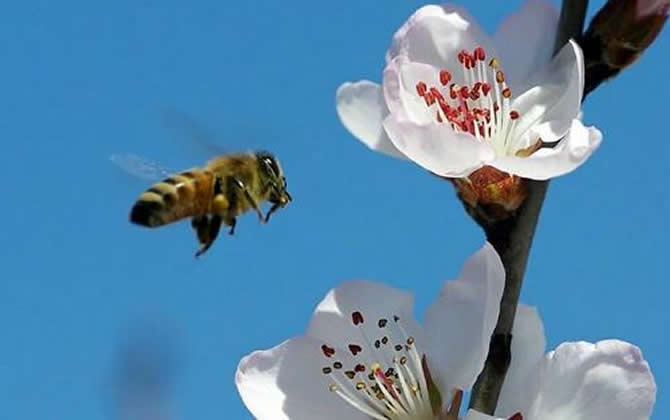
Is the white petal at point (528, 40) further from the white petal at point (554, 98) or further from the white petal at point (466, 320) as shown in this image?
the white petal at point (466, 320)

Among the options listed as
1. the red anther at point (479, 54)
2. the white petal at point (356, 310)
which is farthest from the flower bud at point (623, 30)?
the white petal at point (356, 310)

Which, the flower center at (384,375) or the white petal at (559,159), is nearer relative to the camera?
the white petal at (559,159)

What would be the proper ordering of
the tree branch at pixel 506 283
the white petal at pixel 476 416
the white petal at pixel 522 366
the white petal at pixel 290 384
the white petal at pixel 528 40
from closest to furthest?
the white petal at pixel 476 416 < the tree branch at pixel 506 283 < the white petal at pixel 522 366 < the white petal at pixel 290 384 < the white petal at pixel 528 40

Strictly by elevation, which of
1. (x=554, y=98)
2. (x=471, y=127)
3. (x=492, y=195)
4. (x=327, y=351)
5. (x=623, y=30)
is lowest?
(x=327, y=351)

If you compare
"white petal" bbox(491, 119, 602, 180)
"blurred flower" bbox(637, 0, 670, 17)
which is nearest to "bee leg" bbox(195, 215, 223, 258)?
"white petal" bbox(491, 119, 602, 180)

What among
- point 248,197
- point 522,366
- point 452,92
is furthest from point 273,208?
point 522,366

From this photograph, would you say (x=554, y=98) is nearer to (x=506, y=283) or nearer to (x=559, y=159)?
(x=559, y=159)

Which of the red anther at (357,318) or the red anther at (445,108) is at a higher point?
the red anther at (445,108)

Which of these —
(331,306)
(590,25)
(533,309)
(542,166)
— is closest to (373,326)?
(331,306)
